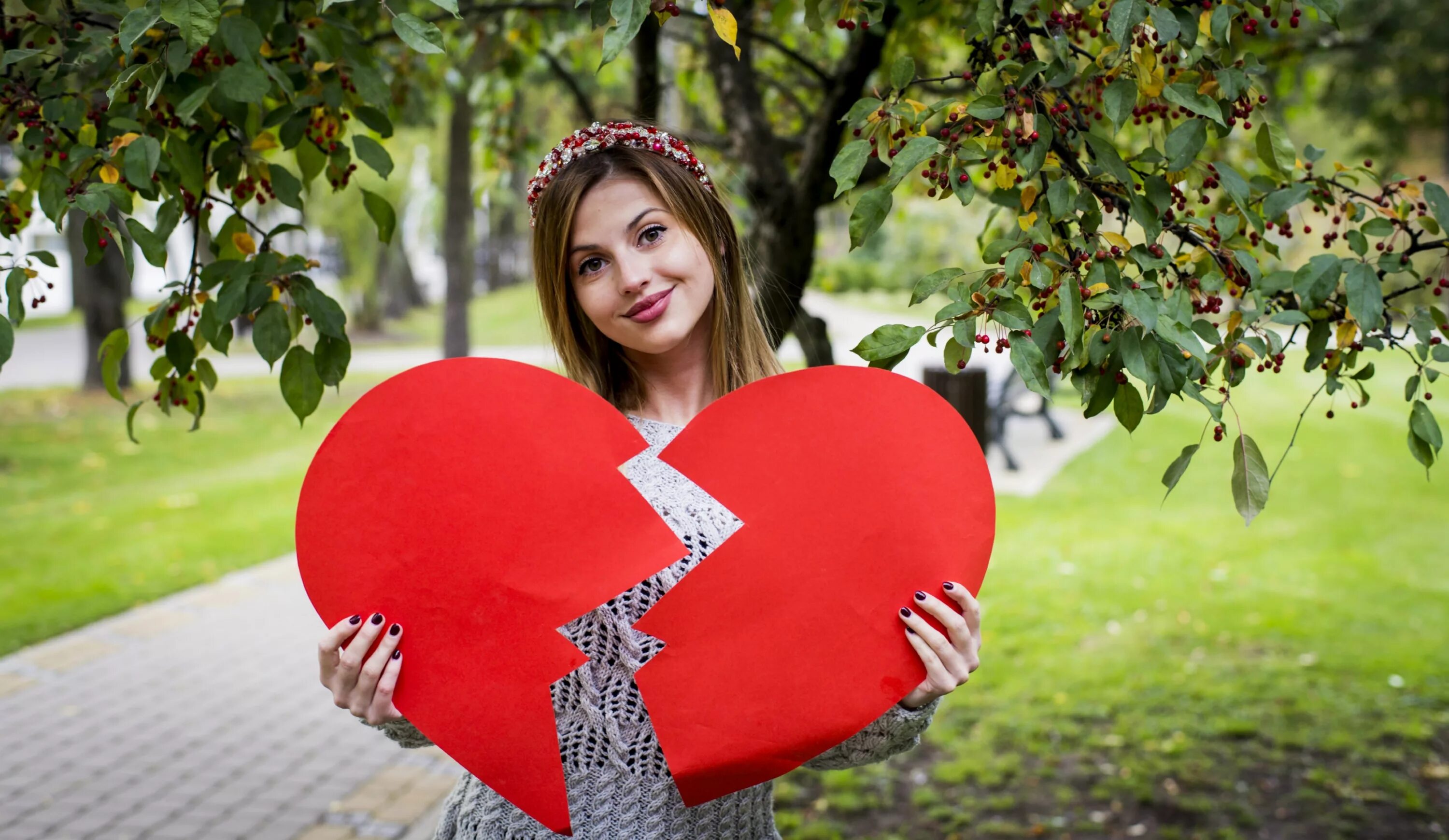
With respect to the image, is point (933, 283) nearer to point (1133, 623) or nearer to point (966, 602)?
point (966, 602)

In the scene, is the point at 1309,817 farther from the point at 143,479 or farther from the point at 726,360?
the point at 143,479

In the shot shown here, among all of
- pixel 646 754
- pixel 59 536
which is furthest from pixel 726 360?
pixel 59 536

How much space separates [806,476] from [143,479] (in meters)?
10.3

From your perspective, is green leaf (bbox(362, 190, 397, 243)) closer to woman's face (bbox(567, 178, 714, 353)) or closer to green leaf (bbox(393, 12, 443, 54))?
woman's face (bbox(567, 178, 714, 353))

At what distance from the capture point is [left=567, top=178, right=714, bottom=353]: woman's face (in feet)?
5.51

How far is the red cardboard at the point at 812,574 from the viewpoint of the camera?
1.45 meters

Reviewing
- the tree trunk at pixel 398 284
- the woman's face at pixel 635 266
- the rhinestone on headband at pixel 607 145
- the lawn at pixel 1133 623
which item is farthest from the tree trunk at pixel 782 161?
the tree trunk at pixel 398 284

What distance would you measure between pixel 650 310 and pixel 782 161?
186cm

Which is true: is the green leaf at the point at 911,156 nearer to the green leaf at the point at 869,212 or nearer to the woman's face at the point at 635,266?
the green leaf at the point at 869,212

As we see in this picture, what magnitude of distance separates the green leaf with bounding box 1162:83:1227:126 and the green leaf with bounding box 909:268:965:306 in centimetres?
37

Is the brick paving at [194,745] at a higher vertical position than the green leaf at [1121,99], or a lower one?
lower

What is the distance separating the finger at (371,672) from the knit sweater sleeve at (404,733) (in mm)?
54

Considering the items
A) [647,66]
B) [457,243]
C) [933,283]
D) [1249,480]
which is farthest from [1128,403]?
[457,243]

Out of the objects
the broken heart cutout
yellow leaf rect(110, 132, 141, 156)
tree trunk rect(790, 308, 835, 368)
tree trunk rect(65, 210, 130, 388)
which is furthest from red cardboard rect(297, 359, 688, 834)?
tree trunk rect(65, 210, 130, 388)
